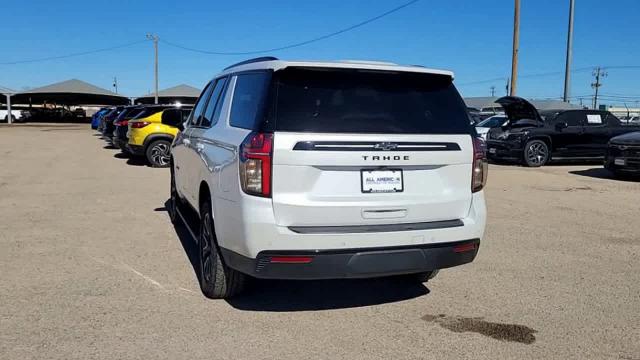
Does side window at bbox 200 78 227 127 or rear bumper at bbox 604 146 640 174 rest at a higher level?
side window at bbox 200 78 227 127

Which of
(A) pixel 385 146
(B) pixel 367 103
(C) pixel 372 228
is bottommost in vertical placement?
(C) pixel 372 228

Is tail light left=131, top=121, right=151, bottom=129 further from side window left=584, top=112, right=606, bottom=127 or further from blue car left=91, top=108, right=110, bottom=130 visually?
blue car left=91, top=108, right=110, bottom=130

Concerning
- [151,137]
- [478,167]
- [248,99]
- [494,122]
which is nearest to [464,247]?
[478,167]

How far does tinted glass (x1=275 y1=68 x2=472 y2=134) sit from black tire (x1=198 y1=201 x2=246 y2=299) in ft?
4.03

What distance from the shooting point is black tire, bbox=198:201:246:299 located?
14.2 ft

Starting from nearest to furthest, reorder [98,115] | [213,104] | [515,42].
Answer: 1. [213,104]
2. [515,42]
3. [98,115]

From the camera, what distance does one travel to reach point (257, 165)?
3.63m

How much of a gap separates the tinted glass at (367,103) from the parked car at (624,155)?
1035cm

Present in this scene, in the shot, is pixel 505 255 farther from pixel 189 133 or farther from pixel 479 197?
pixel 189 133

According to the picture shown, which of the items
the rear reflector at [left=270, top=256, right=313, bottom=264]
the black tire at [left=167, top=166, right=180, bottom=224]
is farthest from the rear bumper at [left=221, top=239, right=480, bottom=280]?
the black tire at [left=167, top=166, right=180, bottom=224]

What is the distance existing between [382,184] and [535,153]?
44.9 feet

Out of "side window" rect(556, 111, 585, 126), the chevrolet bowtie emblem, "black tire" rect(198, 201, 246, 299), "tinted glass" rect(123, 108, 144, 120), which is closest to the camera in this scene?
the chevrolet bowtie emblem

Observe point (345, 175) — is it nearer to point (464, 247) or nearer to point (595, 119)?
point (464, 247)

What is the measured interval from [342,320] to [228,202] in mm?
1222
